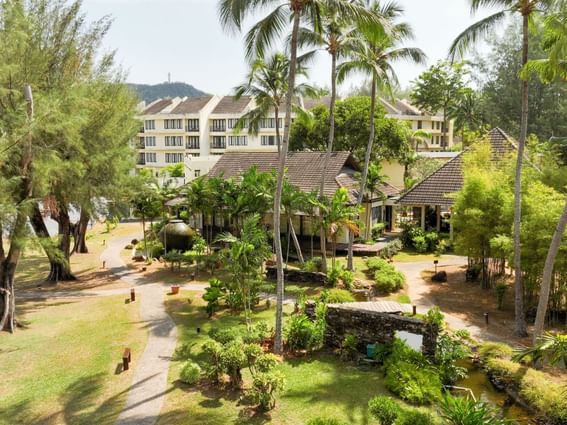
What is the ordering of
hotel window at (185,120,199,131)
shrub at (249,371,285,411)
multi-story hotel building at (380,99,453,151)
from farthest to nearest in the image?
hotel window at (185,120,199,131) < multi-story hotel building at (380,99,453,151) < shrub at (249,371,285,411)

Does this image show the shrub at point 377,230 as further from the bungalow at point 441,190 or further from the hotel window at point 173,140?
the hotel window at point 173,140

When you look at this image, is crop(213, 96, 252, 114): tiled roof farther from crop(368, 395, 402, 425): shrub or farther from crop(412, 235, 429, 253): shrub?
crop(368, 395, 402, 425): shrub

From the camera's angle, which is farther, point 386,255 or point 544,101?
point 544,101

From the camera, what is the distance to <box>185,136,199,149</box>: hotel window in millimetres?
67562

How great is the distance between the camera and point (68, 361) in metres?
15.7

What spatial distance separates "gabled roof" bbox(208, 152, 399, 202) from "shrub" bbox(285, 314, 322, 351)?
15442 millimetres

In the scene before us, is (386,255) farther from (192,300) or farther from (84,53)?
(84,53)

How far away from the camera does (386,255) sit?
2941cm

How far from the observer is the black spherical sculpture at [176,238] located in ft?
104

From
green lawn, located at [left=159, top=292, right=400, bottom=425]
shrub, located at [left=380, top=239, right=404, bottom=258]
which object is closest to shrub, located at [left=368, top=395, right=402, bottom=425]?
green lawn, located at [left=159, top=292, right=400, bottom=425]

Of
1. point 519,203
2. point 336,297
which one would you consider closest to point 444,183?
point 519,203

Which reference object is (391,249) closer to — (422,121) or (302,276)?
(302,276)

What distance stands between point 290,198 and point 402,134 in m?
20.0

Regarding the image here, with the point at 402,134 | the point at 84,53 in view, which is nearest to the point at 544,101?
the point at 402,134
